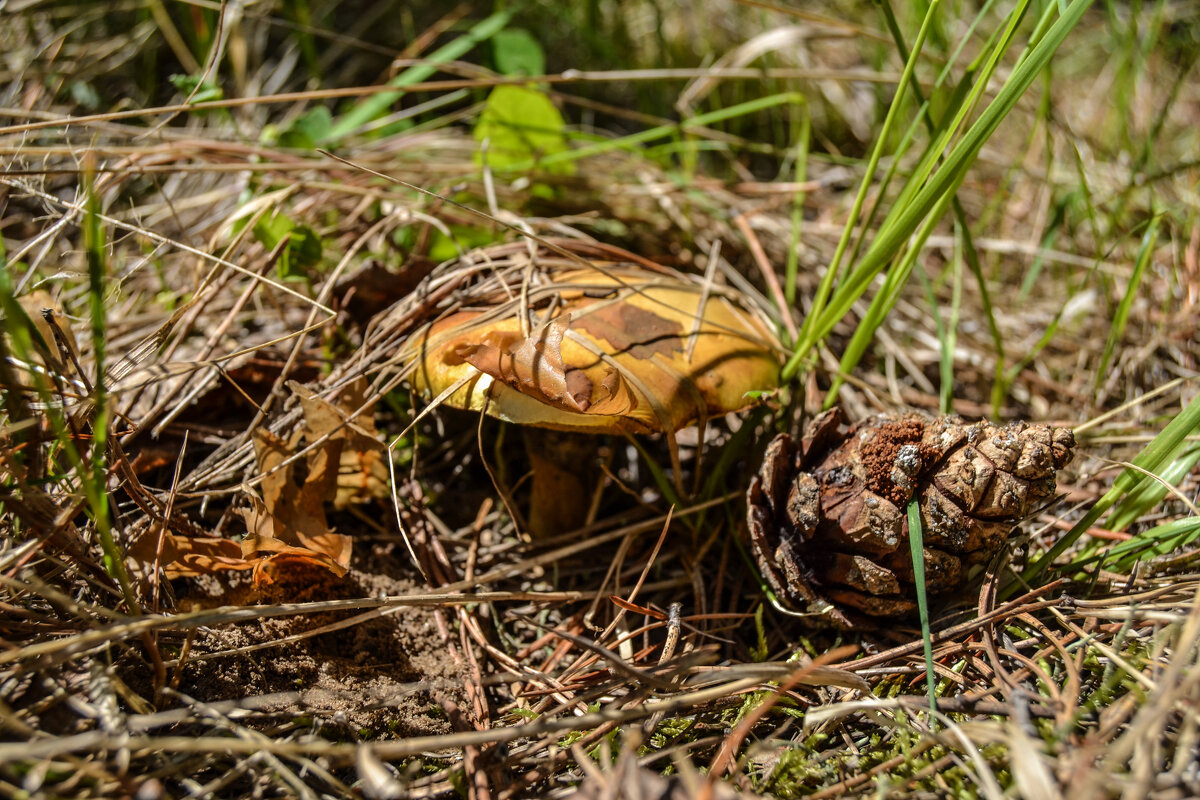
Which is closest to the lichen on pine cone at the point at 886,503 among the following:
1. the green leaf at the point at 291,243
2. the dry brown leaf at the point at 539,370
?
the dry brown leaf at the point at 539,370

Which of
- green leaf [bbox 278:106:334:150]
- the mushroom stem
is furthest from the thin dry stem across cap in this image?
green leaf [bbox 278:106:334:150]

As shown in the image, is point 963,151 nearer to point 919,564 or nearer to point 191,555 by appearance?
point 919,564

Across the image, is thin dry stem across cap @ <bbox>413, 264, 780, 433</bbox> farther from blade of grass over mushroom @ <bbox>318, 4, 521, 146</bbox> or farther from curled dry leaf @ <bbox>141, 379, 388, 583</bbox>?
blade of grass over mushroom @ <bbox>318, 4, 521, 146</bbox>

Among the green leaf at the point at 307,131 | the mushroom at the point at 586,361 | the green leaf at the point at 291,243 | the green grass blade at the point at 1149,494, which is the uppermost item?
the green leaf at the point at 307,131

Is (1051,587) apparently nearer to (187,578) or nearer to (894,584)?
(894,584)

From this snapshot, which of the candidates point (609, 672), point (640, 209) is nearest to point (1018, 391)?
point (640, 209)

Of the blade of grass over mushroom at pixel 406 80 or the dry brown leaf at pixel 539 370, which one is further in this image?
the blade of grass over mushroom at pixel 406 80

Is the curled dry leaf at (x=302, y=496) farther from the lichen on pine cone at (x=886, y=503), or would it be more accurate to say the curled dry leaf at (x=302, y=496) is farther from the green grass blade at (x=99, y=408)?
the lichen on pine cone at (x=886, y=503)
